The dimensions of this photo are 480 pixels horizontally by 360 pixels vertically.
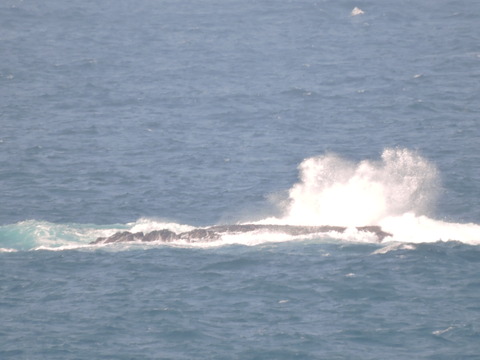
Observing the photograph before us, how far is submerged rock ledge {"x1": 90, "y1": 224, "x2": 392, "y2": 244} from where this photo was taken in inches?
2421

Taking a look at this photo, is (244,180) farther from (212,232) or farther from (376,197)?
(212,232)

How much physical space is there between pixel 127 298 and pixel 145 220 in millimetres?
16169

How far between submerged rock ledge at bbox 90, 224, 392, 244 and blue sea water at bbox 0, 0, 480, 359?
1.26 metres

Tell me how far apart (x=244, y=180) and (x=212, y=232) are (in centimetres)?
1380

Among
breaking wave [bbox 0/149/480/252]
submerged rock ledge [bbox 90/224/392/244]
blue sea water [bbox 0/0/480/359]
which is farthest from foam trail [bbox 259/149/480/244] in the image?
submerged rock ledge [bbox 90/224/392/244]

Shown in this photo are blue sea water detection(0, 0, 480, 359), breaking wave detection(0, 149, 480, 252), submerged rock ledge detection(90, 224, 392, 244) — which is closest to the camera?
blue sea water detection(0, 0, 480, 359)

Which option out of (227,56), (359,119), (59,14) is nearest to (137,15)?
(59,14)

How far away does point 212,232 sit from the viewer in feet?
204

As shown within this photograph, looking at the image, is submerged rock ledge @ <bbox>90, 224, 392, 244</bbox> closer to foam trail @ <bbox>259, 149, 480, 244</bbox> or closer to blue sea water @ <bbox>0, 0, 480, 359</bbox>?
blue sea water @ <bbox>0, 0, 480, 359</bbox>

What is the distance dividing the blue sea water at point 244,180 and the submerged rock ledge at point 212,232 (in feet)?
4.15

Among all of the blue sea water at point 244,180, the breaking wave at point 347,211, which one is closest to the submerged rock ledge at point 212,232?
the breaking wave at point 347,211

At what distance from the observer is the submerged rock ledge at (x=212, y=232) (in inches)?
2421

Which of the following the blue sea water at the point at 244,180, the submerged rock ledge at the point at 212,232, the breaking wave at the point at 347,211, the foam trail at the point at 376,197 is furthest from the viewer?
the submerged rock ledge at the point at 212,232

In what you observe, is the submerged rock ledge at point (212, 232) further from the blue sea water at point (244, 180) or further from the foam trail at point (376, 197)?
the foam trail at point (376, 197)
